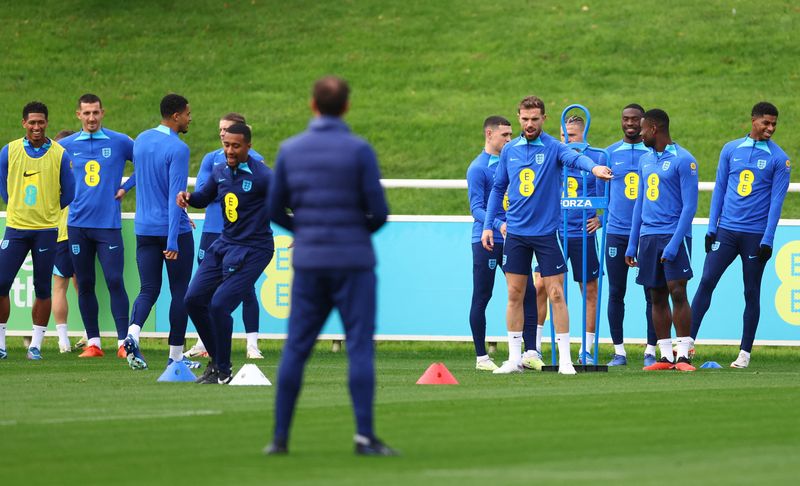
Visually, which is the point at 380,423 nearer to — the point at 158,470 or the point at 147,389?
the point at 158,470

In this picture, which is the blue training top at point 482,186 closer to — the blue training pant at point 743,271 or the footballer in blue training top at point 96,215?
the blue training pant at point 743,271

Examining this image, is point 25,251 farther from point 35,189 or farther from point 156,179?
point 156,179

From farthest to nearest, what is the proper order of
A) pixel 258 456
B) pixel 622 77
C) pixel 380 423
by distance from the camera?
pixel 622 77, pixel 380 423, pixel 258 456

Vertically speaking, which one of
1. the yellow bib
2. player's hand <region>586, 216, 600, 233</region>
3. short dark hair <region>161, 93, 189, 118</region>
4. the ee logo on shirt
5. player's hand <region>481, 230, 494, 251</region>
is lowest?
the ee logo on shirt

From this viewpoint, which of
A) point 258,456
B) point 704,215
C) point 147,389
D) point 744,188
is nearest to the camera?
point 258,456

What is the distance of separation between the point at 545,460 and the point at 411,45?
29.8m

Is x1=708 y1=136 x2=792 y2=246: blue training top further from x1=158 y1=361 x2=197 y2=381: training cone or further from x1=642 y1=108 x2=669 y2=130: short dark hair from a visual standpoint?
x1=158 y1=361 x2=197 y2=381: training cone

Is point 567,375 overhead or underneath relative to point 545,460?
underneath

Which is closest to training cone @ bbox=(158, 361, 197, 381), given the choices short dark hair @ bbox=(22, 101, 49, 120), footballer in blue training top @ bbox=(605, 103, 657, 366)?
short dark hair @ bbox=(22, 101, 49, 120)

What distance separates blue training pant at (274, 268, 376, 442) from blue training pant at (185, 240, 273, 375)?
425cm

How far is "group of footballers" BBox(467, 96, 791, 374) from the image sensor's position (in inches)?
546

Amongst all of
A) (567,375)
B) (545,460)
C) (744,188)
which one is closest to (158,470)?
(545,460)

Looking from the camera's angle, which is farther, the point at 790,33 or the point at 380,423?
the point at 790,33

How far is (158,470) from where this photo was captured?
7520mm
